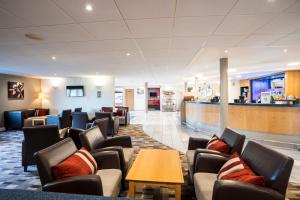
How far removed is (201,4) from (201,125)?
5907 mm

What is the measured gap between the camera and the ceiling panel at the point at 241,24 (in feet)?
8.54

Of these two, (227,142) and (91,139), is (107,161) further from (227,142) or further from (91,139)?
(227,142)

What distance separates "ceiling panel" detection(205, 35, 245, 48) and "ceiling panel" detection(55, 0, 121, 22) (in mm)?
1986

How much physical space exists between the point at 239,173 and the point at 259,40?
3080 millimetres

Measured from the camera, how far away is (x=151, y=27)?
9.53ft

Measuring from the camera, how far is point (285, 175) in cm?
154

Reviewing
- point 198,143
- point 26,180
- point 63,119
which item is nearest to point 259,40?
point 198,143

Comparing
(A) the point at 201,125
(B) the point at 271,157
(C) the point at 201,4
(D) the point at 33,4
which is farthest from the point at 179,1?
(A) the point at 201,125

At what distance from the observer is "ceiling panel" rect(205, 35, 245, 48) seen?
348 cm

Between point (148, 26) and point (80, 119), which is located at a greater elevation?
point (148, 26)

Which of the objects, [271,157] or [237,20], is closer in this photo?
[271,157]

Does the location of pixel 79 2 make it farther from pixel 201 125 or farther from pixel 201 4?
pixel 201 125

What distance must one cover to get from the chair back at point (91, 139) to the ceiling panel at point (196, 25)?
2.22m

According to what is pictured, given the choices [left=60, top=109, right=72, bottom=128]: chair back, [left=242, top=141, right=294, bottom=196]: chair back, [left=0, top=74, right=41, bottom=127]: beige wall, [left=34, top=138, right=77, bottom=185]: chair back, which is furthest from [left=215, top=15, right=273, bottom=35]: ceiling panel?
[left=0, top=74, right=41, bottom=127]: beige wall
